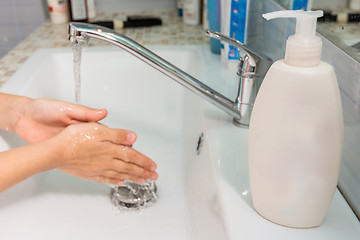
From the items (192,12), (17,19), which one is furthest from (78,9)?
(17,19)

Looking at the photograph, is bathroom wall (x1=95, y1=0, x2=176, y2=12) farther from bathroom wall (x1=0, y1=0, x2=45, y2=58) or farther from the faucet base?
the faucet base

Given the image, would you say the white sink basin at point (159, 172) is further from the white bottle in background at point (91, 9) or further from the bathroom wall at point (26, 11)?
the bathroom wall at point (26, 11)

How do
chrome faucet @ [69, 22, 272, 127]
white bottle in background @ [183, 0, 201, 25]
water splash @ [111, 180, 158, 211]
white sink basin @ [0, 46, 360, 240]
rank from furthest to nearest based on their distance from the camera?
white bottle in background @ [183, 0, 201, 25] → water splash @ [111, 180, 158, 211] → chrome faucet @ [69, 22, 272, 127] → white sink basin @ [0, 46, 360, 240]

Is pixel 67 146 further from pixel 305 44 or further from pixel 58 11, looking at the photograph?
pixel 58 11

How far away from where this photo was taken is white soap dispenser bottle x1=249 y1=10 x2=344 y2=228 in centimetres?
33

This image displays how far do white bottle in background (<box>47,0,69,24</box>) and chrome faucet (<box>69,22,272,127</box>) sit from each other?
710 millimetres

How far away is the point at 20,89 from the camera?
0.78 metres

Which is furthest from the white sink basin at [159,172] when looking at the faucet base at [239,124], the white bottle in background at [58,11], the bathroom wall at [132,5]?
the bathroom wall at [132,5]

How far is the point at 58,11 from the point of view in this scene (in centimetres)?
123

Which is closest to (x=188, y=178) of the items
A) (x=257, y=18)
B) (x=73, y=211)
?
(x=73, y=211)

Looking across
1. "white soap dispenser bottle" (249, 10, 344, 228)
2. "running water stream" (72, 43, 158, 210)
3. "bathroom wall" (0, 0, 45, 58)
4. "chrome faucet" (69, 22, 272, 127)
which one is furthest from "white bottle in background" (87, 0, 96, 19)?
"white soap dispenser bottle" (249, 10, 344, 228)

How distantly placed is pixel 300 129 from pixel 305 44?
70 millimetres

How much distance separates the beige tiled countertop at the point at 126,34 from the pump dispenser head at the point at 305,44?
71cm

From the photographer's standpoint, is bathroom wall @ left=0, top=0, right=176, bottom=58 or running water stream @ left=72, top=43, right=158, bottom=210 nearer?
running water stream @ left=72, top=43, right=158, bottom=210
